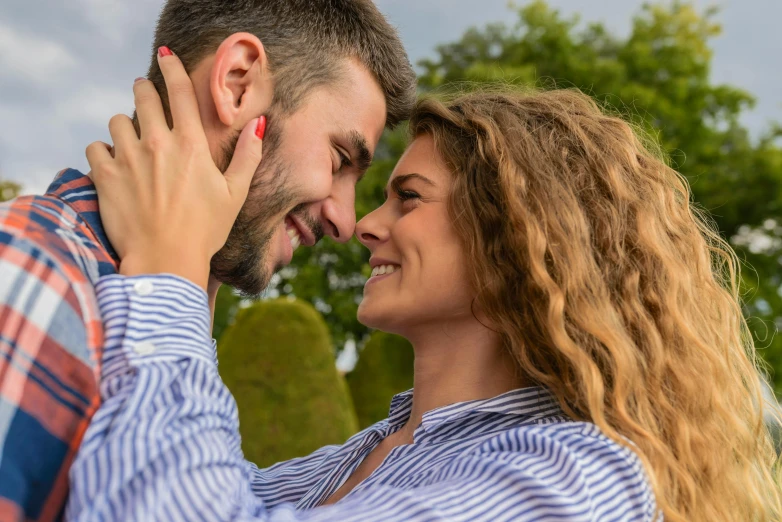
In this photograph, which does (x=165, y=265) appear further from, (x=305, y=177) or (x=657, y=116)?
(x=657, y=116)

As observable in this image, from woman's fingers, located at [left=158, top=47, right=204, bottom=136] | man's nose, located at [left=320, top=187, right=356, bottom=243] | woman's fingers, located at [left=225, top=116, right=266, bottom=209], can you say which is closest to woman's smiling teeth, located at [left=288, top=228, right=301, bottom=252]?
man's nose, located at [left=320, top=187, right=356, bottom=243]

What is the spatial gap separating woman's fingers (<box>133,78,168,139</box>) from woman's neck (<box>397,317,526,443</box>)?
1259 mm

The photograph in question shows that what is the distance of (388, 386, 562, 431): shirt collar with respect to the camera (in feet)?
8.52

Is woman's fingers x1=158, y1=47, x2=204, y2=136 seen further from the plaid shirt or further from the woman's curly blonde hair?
the woman's curly blonde hair

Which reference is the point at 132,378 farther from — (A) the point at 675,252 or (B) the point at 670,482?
(A) the point at 675,252

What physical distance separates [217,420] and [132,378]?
23 cm

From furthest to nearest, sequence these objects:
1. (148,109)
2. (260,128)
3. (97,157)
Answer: (260,128) < (148,109) < (97,157)

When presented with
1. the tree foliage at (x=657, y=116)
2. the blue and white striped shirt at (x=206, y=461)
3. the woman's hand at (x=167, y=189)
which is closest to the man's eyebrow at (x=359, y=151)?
the woman's hand at (x=167, y=189)

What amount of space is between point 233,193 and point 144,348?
2.16ft

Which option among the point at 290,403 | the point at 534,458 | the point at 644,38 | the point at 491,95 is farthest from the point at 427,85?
the point at 534,458

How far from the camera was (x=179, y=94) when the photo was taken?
244 centimetres

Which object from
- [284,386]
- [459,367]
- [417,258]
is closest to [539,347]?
[459,367]

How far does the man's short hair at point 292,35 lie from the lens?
2749 mm

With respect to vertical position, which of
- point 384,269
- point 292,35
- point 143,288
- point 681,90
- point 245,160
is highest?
point 681,90
